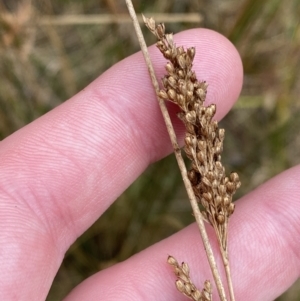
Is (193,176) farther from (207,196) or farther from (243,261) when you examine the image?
(243,261)

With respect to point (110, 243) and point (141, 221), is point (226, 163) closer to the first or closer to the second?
point (141, 221)

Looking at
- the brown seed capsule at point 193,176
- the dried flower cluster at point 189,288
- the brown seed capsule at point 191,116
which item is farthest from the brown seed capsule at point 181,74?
the dried flower cluster at point 189,288

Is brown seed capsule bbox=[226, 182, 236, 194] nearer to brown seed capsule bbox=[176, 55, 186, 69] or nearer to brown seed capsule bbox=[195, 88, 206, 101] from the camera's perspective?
brown seed capsule bbox=[195, 88, 206, 101]

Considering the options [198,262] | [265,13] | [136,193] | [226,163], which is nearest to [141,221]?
[136,193]

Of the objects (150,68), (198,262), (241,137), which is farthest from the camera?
(241,137)

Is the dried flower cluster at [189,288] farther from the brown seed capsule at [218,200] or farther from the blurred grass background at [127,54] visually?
the blurred grass background at [127,54]

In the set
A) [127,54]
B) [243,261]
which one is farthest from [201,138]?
[127,54]

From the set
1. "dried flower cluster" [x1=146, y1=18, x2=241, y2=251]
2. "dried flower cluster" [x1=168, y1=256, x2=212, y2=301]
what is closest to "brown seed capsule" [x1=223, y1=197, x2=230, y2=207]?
"dried flower cluster" [x1=146, y1=18, x2=241, y2=251]
